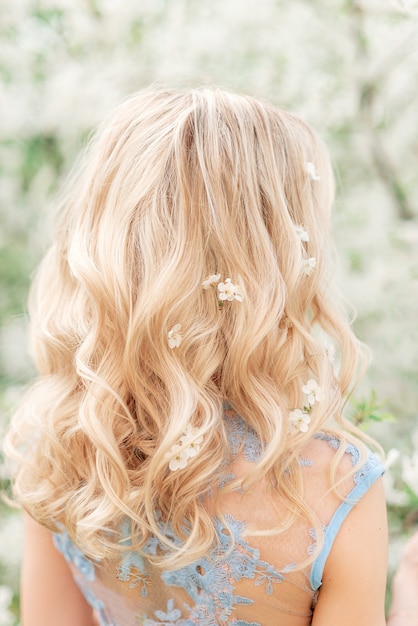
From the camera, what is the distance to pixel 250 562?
1.08 metres

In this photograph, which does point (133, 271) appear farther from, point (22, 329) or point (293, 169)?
point (22, 329)

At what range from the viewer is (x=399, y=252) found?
2.38m

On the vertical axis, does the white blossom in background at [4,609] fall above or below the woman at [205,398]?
below

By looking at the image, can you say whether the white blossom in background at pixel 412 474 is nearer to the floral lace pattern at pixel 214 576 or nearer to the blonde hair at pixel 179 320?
the blonde hair at pixel 179 320

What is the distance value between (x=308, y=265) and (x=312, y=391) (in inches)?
9.2

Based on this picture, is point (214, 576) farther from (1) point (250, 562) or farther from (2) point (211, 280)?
(2) point (211, 280)

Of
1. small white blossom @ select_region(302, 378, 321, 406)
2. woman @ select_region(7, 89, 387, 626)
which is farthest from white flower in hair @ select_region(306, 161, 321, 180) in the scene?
small white blossom @ select_region(302, 378, 321, 406)

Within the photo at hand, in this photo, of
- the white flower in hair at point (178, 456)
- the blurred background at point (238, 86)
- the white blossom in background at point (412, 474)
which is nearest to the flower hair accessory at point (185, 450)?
the white flower in hair at point (178, 456)

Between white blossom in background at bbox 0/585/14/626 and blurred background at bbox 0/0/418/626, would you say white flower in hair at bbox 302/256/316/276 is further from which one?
white blossom in background at bbox 0/585/14/626

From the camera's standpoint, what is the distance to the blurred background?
2377 millimetres

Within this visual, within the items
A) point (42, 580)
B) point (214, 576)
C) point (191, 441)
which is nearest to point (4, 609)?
point (42, 580)

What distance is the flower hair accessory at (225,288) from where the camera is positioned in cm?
112

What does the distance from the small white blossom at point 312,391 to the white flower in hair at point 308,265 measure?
0.21 meters

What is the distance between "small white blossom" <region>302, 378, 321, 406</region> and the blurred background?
1.22 meters
